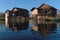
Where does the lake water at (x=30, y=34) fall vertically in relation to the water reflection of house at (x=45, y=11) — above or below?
below

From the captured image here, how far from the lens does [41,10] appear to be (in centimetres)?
4716

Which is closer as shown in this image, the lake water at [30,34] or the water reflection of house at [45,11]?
the lake water at [30,34]

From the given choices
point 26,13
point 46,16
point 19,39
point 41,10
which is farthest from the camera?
point 26,13

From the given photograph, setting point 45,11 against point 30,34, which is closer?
point 30,34

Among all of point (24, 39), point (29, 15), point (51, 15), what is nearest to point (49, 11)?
point (51, 15)

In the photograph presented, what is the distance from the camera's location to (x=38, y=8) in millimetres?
48375

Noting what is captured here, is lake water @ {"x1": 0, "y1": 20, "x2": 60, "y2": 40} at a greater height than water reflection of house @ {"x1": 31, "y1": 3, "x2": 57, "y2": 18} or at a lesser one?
lesser

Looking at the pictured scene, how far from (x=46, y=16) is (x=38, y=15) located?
268 centimetres

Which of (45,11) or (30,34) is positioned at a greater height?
(45,11)

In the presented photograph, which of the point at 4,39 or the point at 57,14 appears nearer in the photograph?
the point at 4,39

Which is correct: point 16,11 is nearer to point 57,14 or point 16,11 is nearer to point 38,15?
point 38,15

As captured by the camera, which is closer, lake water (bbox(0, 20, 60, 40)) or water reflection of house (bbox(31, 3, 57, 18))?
lake water (bbox(0, 20, 60, 40))

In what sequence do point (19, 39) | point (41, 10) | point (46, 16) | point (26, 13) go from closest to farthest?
point (19, 39) < point (46, 16) < point (41, 10) < point (26, 13)

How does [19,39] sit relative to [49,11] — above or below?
below
